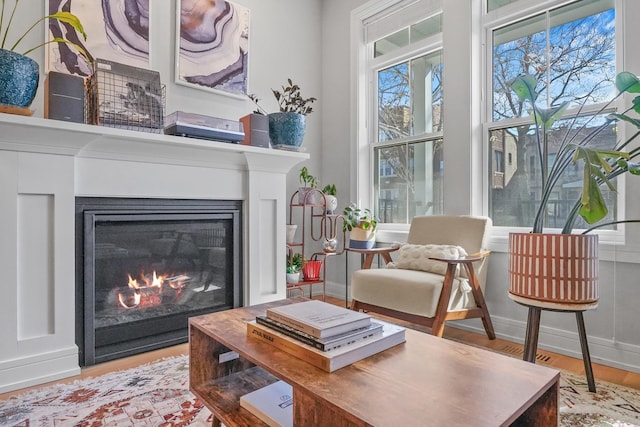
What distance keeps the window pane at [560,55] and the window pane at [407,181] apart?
62 cm

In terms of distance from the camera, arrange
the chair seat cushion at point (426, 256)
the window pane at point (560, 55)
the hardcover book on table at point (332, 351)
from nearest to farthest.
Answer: the hardcover book on table at point (332, 351), the window pane at point (560, 55), the chair seat cushion at point (426, 256)

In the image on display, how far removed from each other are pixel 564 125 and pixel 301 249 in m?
2.31

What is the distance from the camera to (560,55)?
2447mm

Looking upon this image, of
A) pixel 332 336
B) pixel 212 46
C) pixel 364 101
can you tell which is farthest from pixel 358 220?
pixel 332 336

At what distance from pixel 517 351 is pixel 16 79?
311 cm

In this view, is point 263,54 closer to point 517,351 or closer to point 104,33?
point 104,33

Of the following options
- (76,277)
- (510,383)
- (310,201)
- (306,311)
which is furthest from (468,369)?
(310,201)

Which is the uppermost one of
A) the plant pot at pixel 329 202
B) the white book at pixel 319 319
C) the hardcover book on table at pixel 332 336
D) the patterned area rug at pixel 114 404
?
the plant pot at pixel 329 202

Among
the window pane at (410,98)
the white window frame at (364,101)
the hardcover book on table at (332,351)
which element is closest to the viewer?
the hardcover book on table at (332,351)

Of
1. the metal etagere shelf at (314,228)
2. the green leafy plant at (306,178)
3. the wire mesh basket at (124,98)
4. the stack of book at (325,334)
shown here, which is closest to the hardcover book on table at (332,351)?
the stack of book at (325,334)

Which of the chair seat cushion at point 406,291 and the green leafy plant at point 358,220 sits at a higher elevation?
the green leafy plant at point 358,220

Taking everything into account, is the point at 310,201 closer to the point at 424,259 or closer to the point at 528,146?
the point at 424,259

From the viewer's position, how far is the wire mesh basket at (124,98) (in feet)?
6.91

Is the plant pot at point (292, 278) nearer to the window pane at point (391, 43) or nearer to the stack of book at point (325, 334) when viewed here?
the stack of book at point (325, 334)
